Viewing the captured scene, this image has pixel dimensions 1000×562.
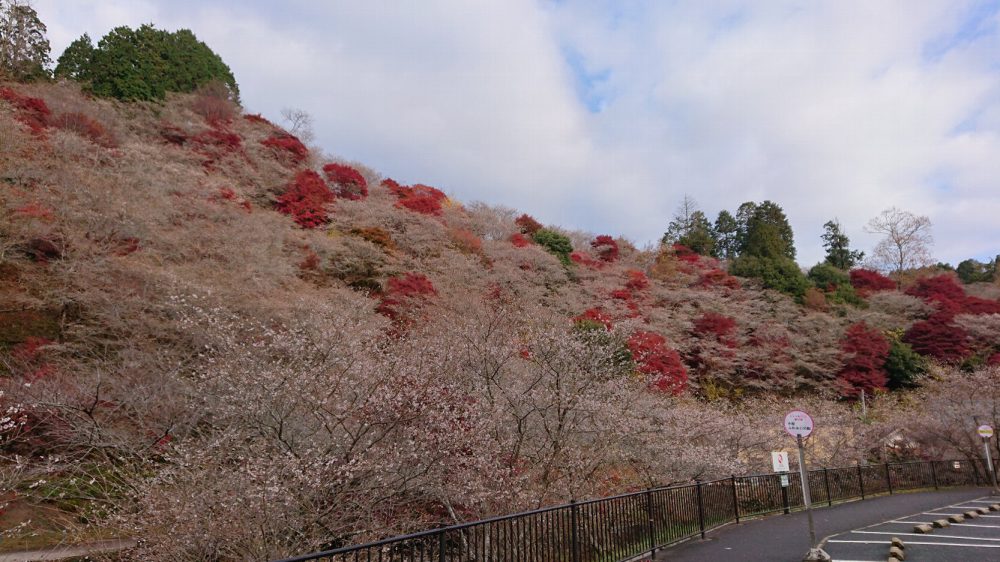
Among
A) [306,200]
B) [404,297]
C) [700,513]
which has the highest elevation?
[306,200]

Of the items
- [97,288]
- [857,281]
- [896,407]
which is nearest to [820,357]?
[896,407]

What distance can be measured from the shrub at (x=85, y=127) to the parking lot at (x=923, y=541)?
84.2 ft

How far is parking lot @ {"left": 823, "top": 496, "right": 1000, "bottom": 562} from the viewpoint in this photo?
8.37 meters

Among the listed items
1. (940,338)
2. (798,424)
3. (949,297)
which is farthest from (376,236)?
(949,297)

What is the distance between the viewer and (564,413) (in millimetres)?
10070

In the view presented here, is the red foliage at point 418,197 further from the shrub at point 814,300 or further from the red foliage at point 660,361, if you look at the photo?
the shrub at point 814,300

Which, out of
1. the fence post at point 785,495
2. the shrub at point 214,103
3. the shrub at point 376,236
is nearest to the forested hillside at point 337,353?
the shrub at point 214,103

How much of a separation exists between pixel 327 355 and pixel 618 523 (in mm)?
5319

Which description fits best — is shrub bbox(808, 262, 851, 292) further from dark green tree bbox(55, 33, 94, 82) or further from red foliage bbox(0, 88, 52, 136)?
dark green tree bbox(55, 33, 94, 82)

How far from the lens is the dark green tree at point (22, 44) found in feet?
72.5

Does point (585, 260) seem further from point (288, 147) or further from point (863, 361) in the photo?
point (288, 147)

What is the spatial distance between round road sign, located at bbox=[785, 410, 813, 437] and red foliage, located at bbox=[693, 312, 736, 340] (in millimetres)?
22058

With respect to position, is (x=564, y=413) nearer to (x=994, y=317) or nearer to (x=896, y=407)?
(x=896, y=407)

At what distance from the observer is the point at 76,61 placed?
28828 millimetres
